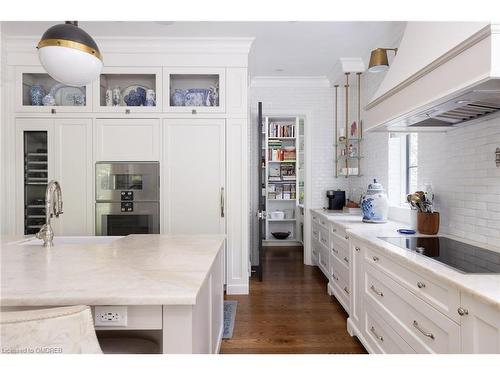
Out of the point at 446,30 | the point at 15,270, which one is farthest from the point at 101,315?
the point at 446,30

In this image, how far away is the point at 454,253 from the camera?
5.80ft

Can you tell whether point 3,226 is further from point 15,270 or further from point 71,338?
point 71,338

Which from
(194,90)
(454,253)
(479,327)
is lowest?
(479,327)

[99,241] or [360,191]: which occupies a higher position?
[360,191]

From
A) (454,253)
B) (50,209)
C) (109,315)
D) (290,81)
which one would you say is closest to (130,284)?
(109,315)

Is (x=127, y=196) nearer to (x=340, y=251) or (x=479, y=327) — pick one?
(x=340, y=251)

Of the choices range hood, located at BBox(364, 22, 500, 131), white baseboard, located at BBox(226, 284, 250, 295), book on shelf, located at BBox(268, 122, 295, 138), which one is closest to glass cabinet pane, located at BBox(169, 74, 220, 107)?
range hood, located at BBox(364, 22, 500, 131)

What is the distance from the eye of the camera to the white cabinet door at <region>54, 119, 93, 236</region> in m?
3.47

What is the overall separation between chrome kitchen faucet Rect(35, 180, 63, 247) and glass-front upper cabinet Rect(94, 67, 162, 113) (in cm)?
167

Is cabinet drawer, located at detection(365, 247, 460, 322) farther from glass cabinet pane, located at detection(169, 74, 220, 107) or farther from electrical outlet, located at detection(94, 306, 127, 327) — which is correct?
glass cabinet pane, located at detection(169, 74, 220, 107)

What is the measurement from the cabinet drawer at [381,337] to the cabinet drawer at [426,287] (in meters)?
0.32

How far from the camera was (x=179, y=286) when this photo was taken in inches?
45.7

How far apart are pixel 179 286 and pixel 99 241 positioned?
1.45 m

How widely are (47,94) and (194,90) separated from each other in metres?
1.67
